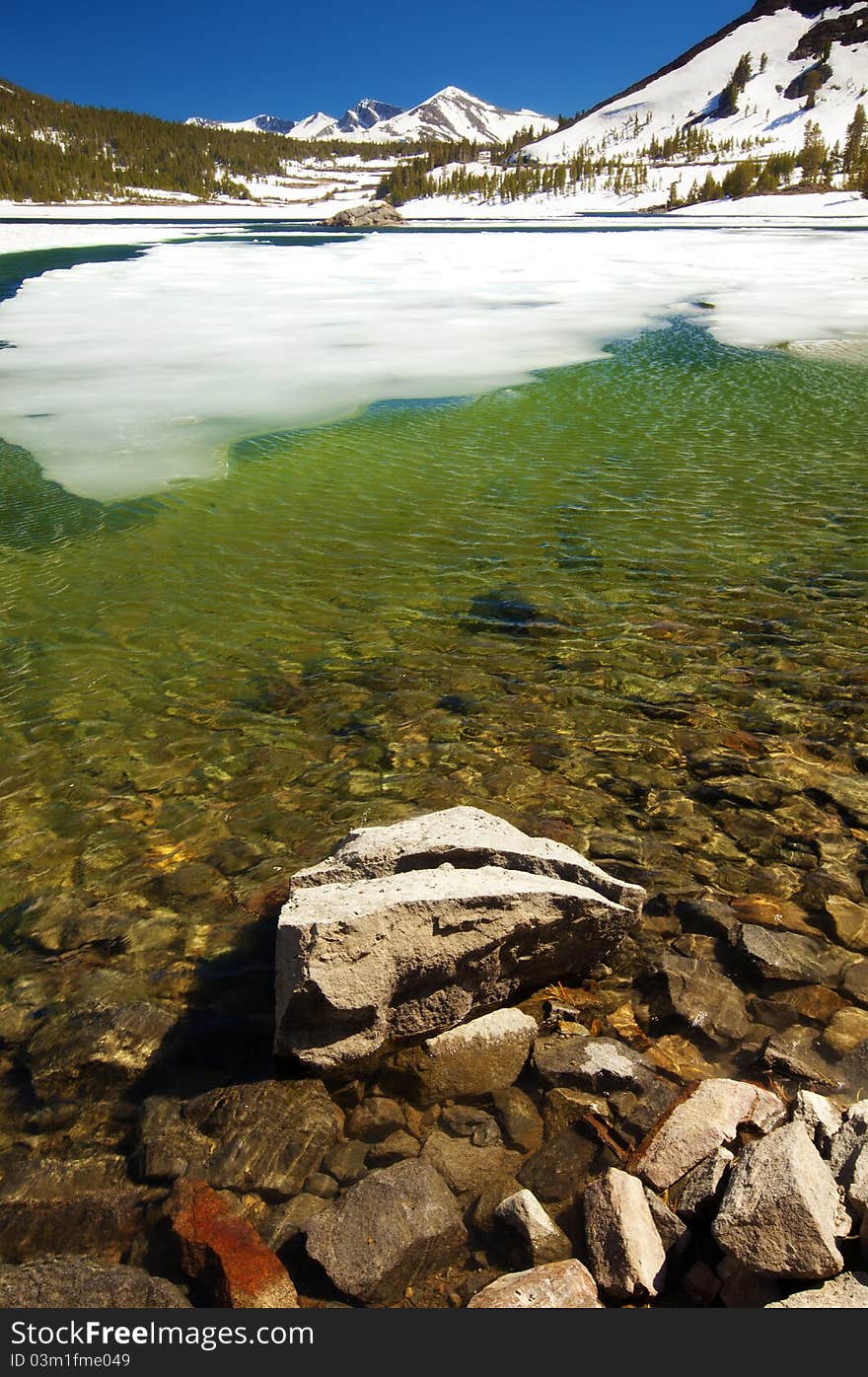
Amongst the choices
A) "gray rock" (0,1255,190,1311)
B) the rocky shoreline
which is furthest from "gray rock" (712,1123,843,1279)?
"gray rock" (0,1255,190,1311)

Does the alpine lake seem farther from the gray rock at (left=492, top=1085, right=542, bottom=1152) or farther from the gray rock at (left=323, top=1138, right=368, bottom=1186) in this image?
the gray rock at (left=492, top=1085, right=542, bottom=1152)

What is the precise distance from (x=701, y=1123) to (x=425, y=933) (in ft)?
4.59

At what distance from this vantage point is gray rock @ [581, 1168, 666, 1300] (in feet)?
9.34

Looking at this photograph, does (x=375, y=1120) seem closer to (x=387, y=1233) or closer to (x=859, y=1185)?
(x=387, y=1233)

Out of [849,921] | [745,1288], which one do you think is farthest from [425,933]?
[849,921]

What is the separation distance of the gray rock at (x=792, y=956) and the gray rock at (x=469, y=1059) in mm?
1324

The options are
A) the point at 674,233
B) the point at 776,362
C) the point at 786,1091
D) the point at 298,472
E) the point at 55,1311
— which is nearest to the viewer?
the point at 55,1311

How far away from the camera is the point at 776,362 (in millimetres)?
19703

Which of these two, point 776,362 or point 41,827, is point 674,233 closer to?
point 776,362

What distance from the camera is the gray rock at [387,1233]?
2.99 meters

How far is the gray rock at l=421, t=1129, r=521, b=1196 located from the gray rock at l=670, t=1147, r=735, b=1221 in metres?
0.68

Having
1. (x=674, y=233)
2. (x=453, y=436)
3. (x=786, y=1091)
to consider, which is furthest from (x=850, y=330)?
(x=674, y=233)

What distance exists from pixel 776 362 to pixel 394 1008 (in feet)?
66.7

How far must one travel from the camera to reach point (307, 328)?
77.0 ft
